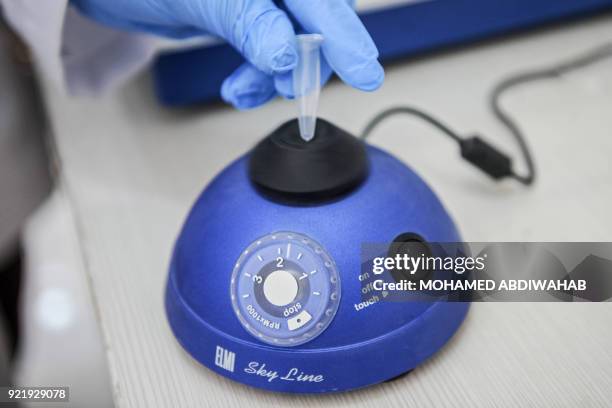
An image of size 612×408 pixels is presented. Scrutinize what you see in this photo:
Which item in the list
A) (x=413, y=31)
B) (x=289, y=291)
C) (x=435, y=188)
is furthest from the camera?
(x=413, y=31)

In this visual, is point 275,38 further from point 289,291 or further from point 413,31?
point 413,31

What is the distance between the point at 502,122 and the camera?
695 millimetres

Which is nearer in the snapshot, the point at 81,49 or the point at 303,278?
the point at 303,278

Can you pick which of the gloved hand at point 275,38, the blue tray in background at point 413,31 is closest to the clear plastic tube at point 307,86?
the gloved hand at point 275,38

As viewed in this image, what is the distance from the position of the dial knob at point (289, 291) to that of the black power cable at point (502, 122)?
216mm

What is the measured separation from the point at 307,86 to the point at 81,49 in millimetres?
365

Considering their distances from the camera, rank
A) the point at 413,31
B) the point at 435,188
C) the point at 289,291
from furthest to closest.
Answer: the point at 413,31, the point at 435,188, the point at 289,291

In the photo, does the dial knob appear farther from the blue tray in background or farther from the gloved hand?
the blue tray in background

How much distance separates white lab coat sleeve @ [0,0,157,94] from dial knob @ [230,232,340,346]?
14.2 inches

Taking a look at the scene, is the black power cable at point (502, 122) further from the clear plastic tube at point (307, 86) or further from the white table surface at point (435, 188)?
the clear plastic tube at point (307, 86)

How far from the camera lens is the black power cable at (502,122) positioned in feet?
1.95

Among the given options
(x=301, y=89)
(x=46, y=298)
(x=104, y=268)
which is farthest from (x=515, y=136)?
(x=46, y=298)

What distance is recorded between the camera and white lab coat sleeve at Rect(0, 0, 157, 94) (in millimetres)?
644

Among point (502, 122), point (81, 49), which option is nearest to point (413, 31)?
point (502, 122)
